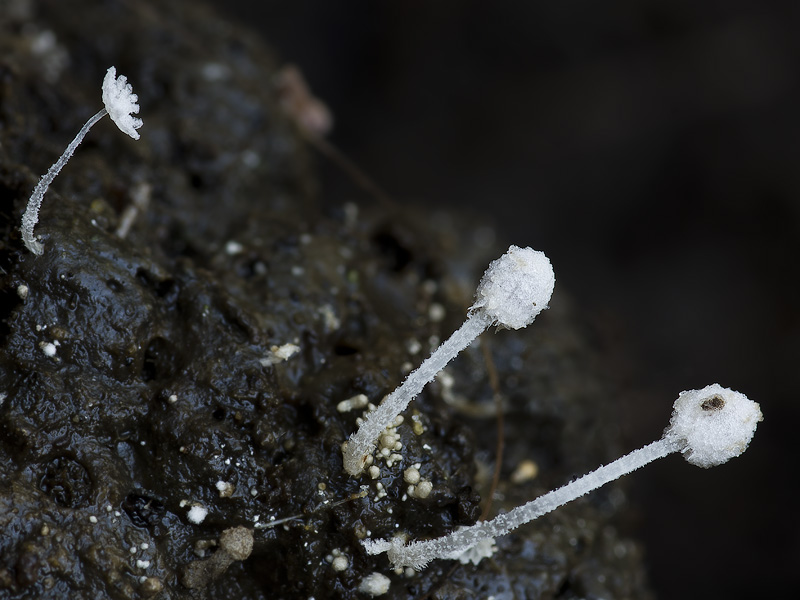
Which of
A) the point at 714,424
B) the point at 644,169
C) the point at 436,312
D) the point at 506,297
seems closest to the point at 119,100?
the point at 506,297

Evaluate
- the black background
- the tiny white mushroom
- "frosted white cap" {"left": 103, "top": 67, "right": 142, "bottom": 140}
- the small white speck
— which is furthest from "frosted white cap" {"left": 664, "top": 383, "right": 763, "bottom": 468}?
the black background

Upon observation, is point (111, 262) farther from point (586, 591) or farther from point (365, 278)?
point (586, 591)

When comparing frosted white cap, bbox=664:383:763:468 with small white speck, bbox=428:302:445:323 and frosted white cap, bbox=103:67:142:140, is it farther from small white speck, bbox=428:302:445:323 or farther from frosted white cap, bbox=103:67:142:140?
frosted white cap, bbox=103:67:142:140

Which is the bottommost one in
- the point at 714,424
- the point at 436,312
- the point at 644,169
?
the point at 714,424

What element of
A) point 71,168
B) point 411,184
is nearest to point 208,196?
point 71,168

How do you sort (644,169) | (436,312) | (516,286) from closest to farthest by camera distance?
(516,286) → (436,312) → (644,169)

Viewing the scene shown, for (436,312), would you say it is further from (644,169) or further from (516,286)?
(644,169)
